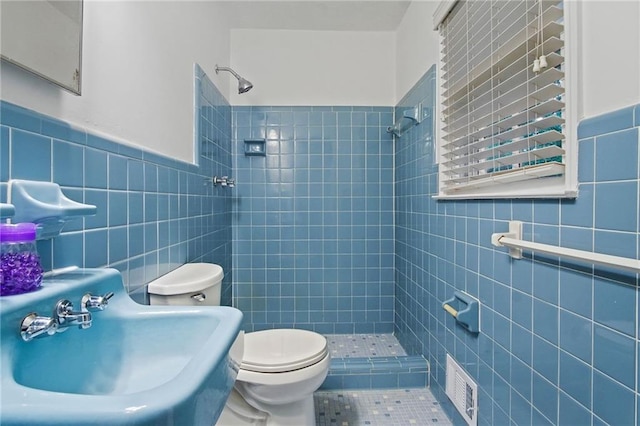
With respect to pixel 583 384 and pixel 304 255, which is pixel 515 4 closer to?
pixel 583 384

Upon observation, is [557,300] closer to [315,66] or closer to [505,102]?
[505,102]

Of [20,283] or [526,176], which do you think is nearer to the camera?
[20,283]

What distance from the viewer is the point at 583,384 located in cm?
78

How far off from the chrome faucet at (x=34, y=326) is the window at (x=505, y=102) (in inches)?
45.7

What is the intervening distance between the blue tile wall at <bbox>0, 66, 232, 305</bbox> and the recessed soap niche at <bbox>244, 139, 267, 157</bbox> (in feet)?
1.68

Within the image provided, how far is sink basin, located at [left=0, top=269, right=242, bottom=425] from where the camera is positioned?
1.18ft

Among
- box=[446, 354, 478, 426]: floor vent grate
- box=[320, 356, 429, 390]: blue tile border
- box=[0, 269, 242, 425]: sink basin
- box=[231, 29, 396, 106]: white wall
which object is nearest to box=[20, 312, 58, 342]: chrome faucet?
box=[0, 269, 242, 425]: sink basin

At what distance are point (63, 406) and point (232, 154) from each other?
7.35ft

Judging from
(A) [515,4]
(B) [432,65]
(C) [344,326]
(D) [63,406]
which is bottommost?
(C) [344,326]

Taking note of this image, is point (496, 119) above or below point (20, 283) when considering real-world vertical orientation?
above

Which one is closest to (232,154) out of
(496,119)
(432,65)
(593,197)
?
(432,65)

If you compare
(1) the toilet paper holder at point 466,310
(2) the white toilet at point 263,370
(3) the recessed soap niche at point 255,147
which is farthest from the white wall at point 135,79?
(1) the toilet paper holder at point 466,310

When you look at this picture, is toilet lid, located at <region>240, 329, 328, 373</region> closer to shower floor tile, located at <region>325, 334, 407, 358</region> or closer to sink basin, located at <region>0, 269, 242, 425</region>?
sink basin, located at <region>0, 269, 242, 425</region>

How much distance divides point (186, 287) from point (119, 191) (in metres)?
0.42
